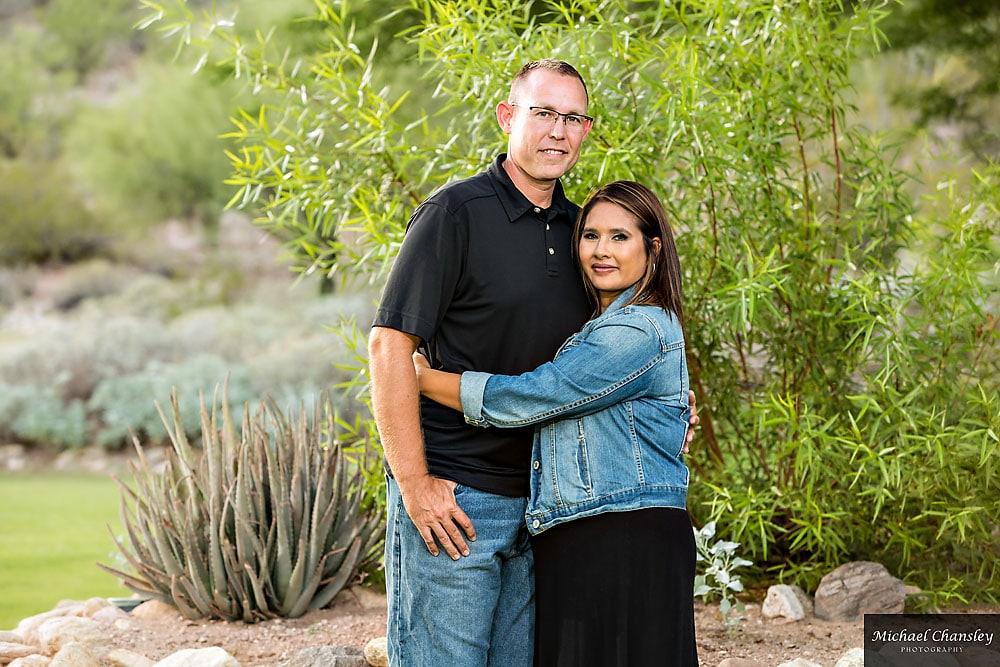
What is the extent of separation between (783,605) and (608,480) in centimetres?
180

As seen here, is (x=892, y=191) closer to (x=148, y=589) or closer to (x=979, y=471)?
(x=979, y=471)

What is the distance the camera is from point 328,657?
2.95 m

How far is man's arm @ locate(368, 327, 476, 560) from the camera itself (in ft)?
6.54

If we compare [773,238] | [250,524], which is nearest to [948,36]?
[773,238]

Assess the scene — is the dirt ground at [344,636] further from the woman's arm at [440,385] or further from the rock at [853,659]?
the woman's arm at [440,385]

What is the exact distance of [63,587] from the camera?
486cm

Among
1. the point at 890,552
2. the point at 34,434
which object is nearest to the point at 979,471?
the point at 890,552

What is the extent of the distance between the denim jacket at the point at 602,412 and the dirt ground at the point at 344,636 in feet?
4.38

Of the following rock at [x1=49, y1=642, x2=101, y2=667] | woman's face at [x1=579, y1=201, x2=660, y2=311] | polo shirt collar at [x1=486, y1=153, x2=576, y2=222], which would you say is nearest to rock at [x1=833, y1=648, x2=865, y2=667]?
woman's face at [x1=579, y1=201, x2=660, y2=311]

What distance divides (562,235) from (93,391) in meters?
8.33

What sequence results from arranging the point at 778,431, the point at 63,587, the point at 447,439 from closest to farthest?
the point at 447,439, the point at 778,431, the point at 63,587

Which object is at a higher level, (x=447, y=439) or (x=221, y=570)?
(x=447, y=439)

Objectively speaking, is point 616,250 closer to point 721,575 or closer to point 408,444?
point 408,444

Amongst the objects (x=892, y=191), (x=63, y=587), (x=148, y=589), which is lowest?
(x=63, y=587)
